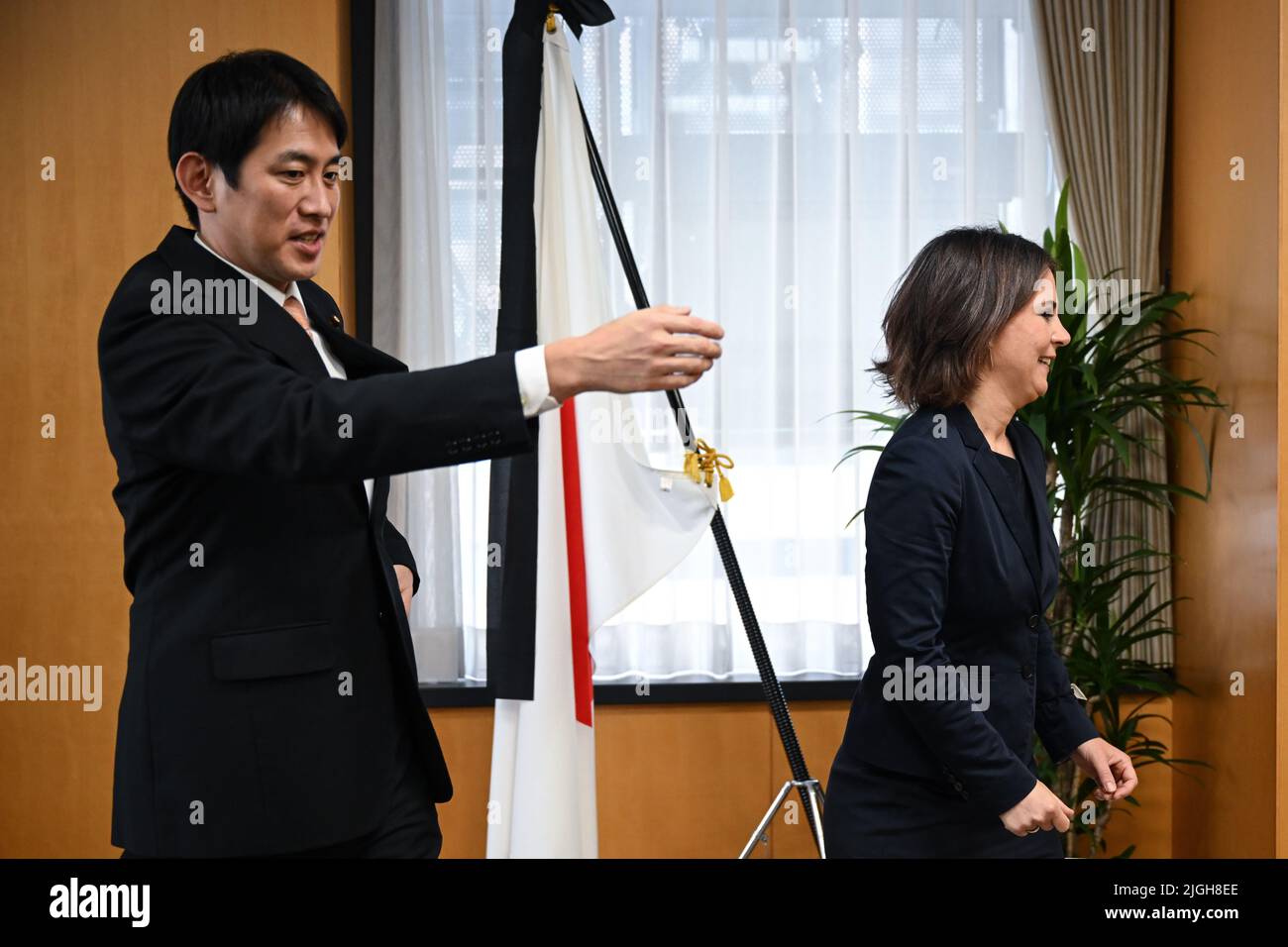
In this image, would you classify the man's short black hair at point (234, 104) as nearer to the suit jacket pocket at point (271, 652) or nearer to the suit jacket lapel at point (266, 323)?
the suit jacket lapel at point (266, 323)

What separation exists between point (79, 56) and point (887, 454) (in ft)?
8.49

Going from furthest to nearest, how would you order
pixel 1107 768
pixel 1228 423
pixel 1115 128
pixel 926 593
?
pixel 1115 128, pixel 1228 423, pixel 1107 768, pixel 926 593

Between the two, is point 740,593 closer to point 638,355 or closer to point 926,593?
point 926,593

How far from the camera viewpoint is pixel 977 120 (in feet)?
10.7

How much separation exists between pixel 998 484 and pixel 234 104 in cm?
116

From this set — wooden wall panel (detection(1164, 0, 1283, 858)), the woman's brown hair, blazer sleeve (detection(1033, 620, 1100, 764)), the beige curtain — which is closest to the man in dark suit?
the woman's brown hair

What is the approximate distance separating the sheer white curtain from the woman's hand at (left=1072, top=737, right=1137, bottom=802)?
1.49 meters

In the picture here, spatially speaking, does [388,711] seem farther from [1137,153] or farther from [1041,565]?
[1137,153]

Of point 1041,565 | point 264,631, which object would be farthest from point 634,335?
point 1041,565

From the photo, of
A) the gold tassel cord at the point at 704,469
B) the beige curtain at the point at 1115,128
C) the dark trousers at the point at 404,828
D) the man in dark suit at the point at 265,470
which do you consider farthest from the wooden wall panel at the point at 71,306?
the beige curtain at the point at 1115,128

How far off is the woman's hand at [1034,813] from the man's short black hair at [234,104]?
126 cm

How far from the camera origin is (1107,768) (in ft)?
5.74

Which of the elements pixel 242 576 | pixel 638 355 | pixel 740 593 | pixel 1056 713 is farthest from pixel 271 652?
pixel 740 593

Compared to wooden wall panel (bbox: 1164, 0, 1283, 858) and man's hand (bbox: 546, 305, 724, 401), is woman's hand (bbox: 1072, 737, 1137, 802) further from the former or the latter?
wooden wall panel (bbox: 1164, 0, 1283, 858)
